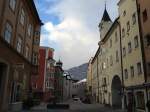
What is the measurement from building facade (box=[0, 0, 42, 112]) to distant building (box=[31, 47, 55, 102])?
27107mm

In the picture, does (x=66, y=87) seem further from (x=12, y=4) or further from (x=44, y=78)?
(x=12, y=4)

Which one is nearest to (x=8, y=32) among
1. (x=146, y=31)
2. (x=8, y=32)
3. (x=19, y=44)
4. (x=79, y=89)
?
(x=8, y=32)

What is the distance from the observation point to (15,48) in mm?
27234

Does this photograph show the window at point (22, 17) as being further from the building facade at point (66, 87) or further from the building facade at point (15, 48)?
the building facade at point (66, 87)


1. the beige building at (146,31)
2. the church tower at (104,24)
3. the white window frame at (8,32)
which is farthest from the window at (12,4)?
the church tower at (104,24)

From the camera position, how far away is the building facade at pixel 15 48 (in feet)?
76.3

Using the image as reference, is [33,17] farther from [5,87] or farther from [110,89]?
[110,89]

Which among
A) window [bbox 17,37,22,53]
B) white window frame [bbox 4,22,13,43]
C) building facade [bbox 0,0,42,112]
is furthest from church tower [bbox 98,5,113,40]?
white window frame [bbox 4,22,13,43]

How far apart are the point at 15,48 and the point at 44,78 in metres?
40.2

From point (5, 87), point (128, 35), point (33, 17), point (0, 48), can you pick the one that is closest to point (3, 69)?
point (5, 87)

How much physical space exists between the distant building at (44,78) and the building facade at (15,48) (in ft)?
88.9

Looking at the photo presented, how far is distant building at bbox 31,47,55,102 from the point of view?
213ft

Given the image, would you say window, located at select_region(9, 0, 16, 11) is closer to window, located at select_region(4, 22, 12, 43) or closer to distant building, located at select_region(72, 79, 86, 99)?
window, located at select_region(4, 22, 12, 43)

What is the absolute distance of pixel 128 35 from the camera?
34.8 meters
